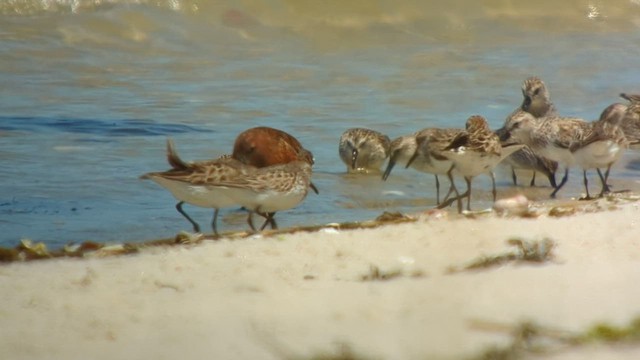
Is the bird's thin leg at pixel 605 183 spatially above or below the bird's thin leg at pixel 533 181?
above

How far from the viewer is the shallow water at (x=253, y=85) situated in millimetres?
9633

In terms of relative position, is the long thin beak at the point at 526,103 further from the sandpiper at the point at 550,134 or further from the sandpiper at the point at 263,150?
the sandpiper at the point at 263,150

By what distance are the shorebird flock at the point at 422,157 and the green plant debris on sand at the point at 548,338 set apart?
10.2 ft

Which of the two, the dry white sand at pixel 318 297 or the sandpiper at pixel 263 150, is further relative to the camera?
the sandpiper at pixel 263 150

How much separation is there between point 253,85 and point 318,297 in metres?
8.89

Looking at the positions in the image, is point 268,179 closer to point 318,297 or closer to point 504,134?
point 318,297

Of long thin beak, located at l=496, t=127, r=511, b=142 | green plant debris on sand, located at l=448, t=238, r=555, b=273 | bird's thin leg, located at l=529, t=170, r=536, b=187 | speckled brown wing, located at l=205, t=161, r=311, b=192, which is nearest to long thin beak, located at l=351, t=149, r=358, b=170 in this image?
long thin beak, located at l=496, t=127, r=511, b=142

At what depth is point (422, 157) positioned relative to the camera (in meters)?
9.78

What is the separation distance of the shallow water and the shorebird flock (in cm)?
26

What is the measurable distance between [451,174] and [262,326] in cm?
465

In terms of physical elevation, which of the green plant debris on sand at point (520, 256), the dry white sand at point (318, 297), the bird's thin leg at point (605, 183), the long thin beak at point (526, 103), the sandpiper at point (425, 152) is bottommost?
the bird's thin leg at point (605, 183)

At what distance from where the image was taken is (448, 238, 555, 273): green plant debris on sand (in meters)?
6.08

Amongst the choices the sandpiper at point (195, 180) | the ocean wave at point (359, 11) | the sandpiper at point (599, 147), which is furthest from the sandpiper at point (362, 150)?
the ocean wave at point (359, 11)

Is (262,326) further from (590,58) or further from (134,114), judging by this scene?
(590,58)
